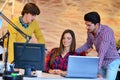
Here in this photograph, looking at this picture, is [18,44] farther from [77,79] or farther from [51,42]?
[51,42]

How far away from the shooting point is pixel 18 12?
18.3ft

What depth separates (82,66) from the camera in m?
3.32

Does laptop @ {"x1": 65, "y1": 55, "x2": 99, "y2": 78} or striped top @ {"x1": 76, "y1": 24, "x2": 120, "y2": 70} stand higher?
striped top @ {"x1": 76, "y1": 24, "x2": 120, "y2": 70}

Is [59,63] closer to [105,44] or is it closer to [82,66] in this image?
[105,44]

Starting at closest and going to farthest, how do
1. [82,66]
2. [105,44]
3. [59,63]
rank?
[82,66] → [105,44] → [59,63]

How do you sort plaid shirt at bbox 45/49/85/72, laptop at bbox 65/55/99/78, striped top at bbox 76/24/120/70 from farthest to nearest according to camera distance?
plaid shirt at bbox 45/49/85/72
striped top at bbox 76/24/120/70
laptop at bbox 65/55/99/78

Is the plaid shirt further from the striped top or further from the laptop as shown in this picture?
the laptop

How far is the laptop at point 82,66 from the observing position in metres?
3.30

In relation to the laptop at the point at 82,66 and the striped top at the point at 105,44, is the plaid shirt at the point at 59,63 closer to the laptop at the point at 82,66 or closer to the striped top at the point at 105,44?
the striped top at the point at 105,44

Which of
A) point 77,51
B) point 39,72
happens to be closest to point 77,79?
point 39,72

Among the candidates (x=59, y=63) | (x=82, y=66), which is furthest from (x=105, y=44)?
(x=59, y=63)

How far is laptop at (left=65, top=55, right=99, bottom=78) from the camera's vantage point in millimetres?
→ 3303

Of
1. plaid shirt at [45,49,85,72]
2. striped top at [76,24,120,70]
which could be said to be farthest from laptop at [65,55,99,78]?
plaid shirt at [45,49,85,72]

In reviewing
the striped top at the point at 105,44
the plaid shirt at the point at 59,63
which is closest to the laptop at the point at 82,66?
the striped top at the point at 105,44
